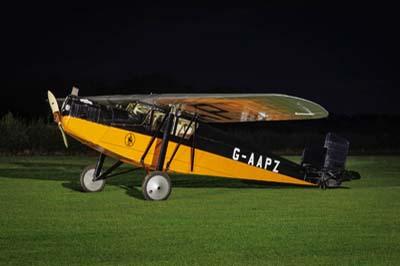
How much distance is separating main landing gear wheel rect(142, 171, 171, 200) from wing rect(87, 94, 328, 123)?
1.54 m

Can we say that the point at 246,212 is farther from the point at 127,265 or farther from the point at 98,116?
the point at 127,265

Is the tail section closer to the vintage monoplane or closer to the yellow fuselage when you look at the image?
the vintage monoplane

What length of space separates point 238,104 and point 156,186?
7.64 ft

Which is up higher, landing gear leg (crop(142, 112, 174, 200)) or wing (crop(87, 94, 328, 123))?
wing (crop(87, 94, 328, 123))

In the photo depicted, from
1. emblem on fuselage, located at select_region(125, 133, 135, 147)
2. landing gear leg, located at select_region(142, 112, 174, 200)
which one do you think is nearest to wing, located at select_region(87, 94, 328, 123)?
emblem on fuselage, located at select_region(125, 133, 135, 147)

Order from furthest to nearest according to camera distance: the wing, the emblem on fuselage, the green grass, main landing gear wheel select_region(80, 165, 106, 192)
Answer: main landing gear wheel select_region(80, 165, 106, 192) → the emblem on fuselage → the wing → the green grass

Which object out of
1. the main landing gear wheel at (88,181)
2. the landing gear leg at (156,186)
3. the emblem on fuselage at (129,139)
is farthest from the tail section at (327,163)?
the main landing gear wheel at (88,181)

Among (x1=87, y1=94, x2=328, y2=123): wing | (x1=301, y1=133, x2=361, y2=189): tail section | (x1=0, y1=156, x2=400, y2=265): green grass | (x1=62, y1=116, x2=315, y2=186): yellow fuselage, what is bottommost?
(x1=0, y1=156, x2=400, y2=265): green grass

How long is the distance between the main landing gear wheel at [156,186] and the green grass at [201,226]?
254 mm

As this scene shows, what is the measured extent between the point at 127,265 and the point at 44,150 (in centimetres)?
3596

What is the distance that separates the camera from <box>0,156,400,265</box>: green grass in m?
8.62

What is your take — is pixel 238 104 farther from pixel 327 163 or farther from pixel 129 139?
pixel 327 163

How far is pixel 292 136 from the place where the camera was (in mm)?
54281

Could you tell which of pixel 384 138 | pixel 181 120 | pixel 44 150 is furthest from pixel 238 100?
pixel 384 138
